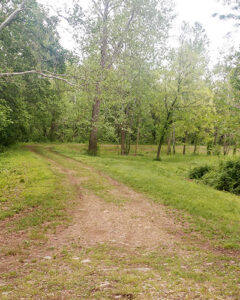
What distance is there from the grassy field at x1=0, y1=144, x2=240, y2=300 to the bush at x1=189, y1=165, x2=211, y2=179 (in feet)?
20.1

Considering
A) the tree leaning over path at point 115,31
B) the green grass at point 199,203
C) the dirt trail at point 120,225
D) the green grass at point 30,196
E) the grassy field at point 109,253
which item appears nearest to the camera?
the grassy field at point 109,253

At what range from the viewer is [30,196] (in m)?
11.5

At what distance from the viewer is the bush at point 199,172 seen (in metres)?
20.0

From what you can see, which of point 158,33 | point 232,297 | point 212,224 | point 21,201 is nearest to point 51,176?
point 21,201

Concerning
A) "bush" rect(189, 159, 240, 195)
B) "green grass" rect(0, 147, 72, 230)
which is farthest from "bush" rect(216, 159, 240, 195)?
"green grass" rect(0, 147, 72, 230)

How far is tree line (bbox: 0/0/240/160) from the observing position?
531 inches

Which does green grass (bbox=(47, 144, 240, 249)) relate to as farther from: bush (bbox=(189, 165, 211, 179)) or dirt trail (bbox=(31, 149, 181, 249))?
bush (bbox=(189, 165, 211, 179))

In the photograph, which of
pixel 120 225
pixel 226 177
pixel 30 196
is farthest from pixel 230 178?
pixel 30 196

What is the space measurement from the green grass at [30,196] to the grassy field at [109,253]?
41 mm

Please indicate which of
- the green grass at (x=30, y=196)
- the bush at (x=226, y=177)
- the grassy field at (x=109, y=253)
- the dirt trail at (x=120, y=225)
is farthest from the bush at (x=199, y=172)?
the green grass at (x=30, y=196)

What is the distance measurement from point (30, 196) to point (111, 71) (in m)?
8.01

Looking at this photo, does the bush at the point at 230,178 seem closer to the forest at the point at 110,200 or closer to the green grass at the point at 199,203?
the forest at the point at 110,200

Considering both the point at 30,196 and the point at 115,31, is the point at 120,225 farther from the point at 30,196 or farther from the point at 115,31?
the point at 115,31

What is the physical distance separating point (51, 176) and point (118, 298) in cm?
1227
